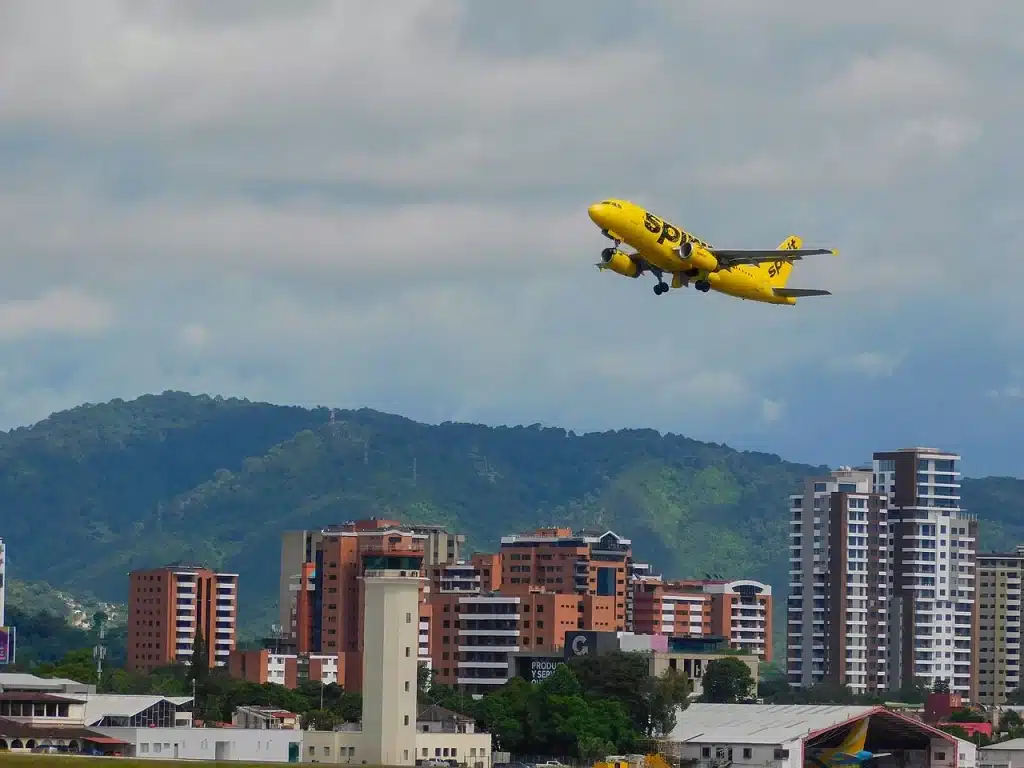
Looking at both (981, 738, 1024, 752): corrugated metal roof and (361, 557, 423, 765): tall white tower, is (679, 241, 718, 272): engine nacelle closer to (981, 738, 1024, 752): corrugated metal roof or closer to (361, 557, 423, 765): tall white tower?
(361, 557, 423, 765): tall white tower

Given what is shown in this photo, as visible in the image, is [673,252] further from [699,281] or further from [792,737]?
[792,737]

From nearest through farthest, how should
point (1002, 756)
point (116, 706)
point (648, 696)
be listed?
point (116, 706), point (1002, 756), point (648, 696)

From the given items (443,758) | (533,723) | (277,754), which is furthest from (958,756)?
(277,754)

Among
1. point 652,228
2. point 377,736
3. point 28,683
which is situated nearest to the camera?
point 652,228

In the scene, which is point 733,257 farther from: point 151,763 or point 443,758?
point 443,758

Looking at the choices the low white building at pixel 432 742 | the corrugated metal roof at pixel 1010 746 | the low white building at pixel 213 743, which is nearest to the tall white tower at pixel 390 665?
the low white building at pixel 432 742

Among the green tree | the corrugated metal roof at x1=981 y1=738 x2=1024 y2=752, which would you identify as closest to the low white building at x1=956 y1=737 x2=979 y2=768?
the corrugated metal roof at x1=981 y1=738 x2=1024 y2=752

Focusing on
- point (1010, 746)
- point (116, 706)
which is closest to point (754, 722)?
point (1010, 746)
